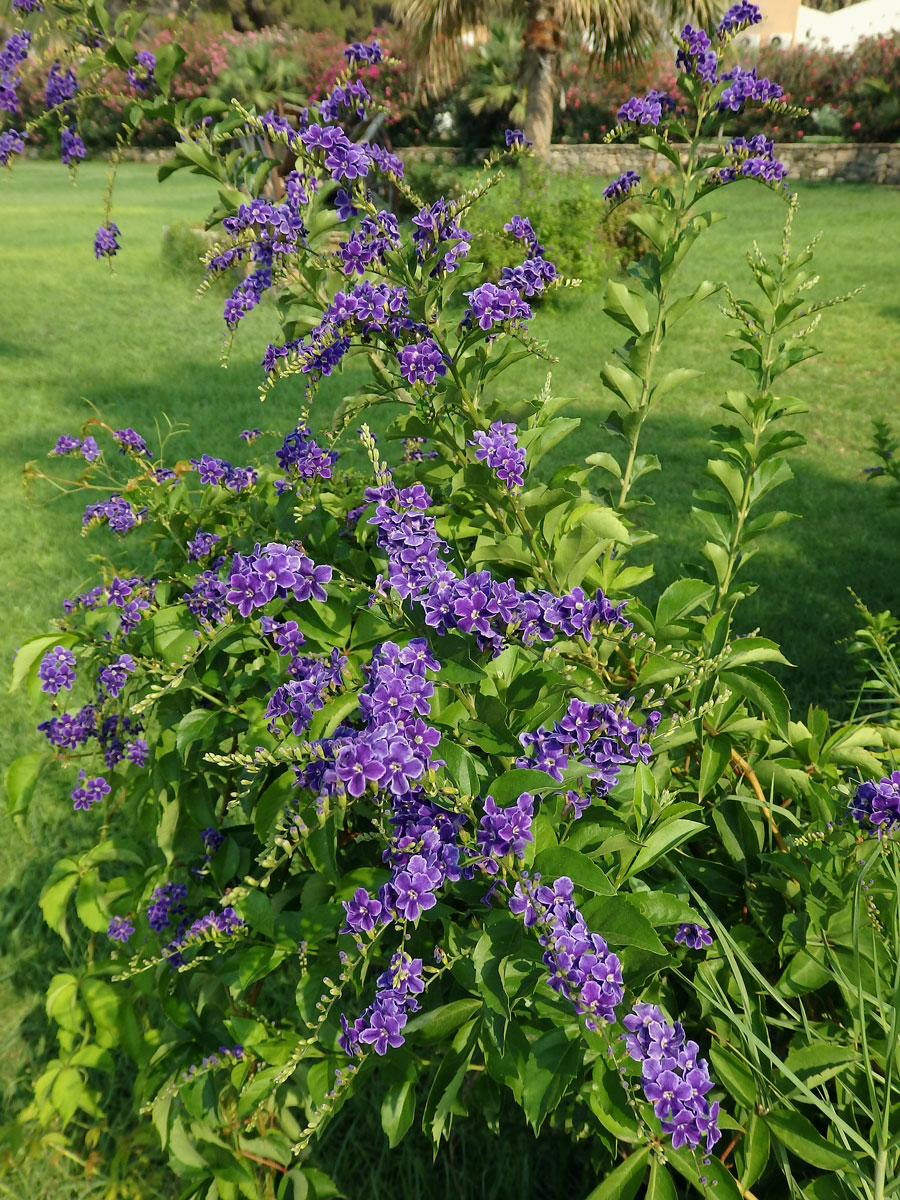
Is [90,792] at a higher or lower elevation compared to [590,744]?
lower

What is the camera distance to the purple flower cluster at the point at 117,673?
163 centimetres

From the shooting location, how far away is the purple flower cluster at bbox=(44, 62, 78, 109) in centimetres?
197

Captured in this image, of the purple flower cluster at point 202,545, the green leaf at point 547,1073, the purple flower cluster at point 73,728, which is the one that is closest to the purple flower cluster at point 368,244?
the purple flower cluster at point 202,545

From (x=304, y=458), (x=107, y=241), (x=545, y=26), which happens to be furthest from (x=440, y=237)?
(x=545, y=26)

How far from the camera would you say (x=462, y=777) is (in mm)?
1121

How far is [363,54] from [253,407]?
4534mm

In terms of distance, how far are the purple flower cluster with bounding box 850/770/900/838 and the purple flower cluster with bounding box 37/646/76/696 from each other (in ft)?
4.70

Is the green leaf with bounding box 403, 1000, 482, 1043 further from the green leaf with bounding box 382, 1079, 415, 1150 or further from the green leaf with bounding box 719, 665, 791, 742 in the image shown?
the green leaf with bounding box 719, 665, 791, 742

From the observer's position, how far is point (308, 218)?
5.70 ft

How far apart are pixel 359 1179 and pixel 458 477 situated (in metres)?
1.48

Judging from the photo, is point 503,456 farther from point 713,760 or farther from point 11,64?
point 11,64

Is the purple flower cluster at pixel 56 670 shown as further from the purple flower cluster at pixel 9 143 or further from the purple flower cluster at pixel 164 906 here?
the purple flower cluster at pixel 9 143

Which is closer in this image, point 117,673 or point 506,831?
point 506,831

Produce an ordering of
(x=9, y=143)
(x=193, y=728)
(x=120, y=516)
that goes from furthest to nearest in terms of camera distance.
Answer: (x=9, y=143) < (x=120, y=516) < (x=193, y=728)
